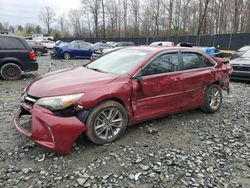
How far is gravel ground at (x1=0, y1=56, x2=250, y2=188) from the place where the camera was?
2.99 metres

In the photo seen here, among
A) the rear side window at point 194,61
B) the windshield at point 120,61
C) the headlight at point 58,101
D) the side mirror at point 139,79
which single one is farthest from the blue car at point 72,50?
the headlight at point 58,101

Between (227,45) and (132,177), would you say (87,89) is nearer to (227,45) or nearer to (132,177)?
(132,177)

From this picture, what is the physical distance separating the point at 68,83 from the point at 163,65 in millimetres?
1835

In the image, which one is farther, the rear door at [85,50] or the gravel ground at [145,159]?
the rear door at [85,50]

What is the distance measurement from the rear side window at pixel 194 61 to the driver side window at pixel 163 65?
0.26m

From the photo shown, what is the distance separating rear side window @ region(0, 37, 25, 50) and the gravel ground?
199 inches

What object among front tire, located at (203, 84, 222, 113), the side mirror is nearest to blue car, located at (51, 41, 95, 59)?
front tire, located at (203, 84, 222, 113)

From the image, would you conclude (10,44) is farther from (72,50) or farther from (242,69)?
(72,50)

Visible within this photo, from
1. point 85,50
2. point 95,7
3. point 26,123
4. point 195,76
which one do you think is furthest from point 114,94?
point 95,7

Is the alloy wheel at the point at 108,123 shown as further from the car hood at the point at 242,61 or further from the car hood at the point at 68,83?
the car hood at the point at 242,61

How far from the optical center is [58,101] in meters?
3.36

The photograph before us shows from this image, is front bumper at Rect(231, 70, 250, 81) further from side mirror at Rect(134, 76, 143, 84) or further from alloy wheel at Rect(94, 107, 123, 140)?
alloy wheel at Rect(94, 107, 123, 140)

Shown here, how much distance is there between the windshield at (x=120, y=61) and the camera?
425cm

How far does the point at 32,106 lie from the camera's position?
3580 mm
